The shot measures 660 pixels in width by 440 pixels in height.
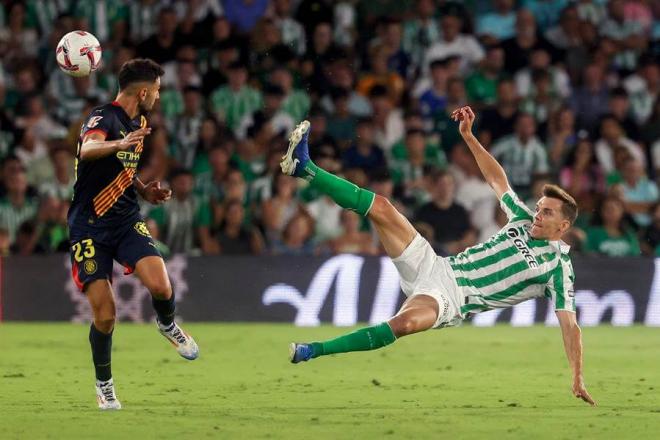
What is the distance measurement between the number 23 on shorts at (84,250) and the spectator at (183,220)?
23.7ft

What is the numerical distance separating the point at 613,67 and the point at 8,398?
11.2 meters

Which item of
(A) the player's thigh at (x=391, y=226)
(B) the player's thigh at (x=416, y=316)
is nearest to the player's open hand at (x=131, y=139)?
(A) the player's thigh at (x=391, y=226)

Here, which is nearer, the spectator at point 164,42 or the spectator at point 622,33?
the spectator at point 164,42

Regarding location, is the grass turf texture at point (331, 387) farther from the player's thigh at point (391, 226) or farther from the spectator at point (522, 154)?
the spectator at point (522, 154)

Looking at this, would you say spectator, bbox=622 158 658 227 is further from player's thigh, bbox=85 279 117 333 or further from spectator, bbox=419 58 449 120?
player's thigh, bbox=85 279 117 333

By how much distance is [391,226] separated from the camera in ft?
30.0

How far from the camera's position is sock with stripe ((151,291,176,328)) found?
902cm

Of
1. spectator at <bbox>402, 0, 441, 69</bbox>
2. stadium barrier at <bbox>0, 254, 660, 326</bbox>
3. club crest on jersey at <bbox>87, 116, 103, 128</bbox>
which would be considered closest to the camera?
club crest on jersey at <bbox>87, 116, 103, 128</bbox>

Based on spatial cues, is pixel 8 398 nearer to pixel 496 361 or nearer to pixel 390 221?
pixel 390 221

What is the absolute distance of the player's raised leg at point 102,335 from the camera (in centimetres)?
855

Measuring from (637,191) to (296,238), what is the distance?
4.40 m

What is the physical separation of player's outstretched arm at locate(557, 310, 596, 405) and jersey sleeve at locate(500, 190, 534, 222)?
2.65 feet

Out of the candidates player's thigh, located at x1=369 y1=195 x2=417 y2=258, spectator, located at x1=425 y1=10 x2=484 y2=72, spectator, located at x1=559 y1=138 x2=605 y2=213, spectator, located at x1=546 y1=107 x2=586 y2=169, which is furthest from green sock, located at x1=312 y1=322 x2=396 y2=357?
spectator, located at x1=425 y1=10 x2=484 y2=72

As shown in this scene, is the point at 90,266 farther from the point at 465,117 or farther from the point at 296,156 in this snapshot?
the point at 465,117
